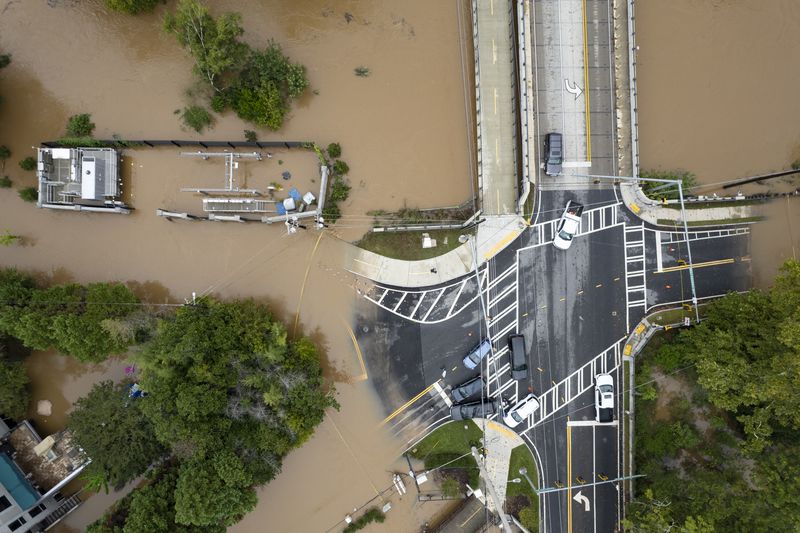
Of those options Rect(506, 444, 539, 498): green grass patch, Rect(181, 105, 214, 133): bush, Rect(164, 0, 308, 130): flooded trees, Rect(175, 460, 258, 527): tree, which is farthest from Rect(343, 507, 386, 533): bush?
Rect(181, 105, 214, 133): bush

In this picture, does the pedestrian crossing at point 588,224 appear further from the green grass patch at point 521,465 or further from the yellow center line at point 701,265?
the green grass patch at point 521,465

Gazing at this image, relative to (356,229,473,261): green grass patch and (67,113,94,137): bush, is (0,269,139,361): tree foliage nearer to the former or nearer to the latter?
(67,113,94,137): bush

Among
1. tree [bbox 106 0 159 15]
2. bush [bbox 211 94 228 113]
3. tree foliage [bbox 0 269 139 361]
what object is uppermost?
tree [bbox 106 0 159 15]

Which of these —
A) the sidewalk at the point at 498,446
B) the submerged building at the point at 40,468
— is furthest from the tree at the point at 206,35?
the sidewalk at the point at 498,446

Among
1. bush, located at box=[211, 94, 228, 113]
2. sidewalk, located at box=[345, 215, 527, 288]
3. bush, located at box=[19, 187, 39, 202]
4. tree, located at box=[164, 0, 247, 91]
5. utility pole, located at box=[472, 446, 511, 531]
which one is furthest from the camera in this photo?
sidewalk, located at box=[345, 215, 527, 288]

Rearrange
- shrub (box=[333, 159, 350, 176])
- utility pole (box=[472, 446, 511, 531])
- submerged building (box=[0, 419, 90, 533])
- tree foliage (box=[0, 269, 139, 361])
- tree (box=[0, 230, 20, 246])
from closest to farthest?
tree foliage (box=[0, 269, 139, 361])
submerged building (box=[0, 419, 90, 533])
utility pole (box=[472, 446, 511, 531])
tree (box=[0, 230, 20, 246])
shrub (box=[333, 159, 350, 176])

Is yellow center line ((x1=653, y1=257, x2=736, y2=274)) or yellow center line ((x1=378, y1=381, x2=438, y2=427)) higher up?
yellow center line ((x1=653, y1=257, x2=736, y2=274))

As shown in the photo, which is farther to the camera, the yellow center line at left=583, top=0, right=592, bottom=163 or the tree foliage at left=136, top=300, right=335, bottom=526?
the yellow center line at left=583, top=0, right=592, bottom=163

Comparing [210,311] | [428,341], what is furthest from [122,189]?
[428,341]
